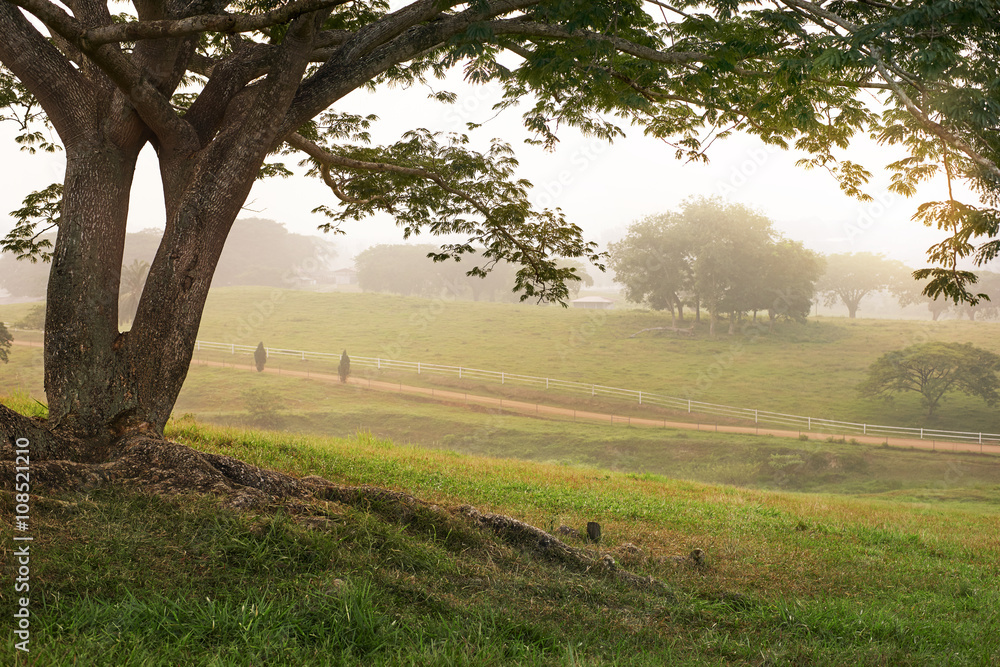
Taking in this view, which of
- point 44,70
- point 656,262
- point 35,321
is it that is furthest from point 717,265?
point 35,321

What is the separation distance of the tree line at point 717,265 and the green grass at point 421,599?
148ft

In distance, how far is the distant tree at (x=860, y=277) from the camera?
71.1 meters

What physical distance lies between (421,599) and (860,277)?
80612 mm

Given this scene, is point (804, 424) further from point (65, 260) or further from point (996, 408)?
point (65, 260)

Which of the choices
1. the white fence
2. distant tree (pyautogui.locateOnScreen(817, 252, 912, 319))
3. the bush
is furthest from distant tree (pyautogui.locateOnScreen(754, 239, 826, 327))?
the bush

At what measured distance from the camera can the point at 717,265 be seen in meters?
49.3

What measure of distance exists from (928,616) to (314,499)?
5567 millimetres

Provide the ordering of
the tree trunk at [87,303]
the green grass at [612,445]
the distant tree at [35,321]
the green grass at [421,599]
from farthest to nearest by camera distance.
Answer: the distant tree at [35,321]
the green grass at [612,445]
the tree trunk at [87,303]
the green grass at [421,599]

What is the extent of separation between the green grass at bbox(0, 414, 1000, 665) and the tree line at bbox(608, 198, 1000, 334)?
45.1 m

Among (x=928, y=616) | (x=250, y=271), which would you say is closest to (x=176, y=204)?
(x=928, y=616)

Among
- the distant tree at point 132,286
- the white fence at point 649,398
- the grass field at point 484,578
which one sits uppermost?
the distant tree at point 132,286

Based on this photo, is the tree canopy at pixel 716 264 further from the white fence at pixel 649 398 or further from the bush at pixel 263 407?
the bush at pixel 263 407

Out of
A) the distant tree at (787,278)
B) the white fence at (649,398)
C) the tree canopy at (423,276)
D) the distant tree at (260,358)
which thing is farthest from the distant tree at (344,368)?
the tree canopy at (423,276)

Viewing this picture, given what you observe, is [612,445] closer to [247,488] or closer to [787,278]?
[247,488]
